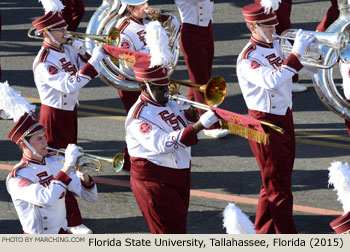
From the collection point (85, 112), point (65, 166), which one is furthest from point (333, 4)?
point (65, 166)

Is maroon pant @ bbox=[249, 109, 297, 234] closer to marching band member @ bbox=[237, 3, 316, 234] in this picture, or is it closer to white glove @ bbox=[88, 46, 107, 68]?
marching band member @ bbox=[237, 3, 316, 234]

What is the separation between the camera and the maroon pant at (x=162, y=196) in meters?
6.89

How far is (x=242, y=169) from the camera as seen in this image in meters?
9.41

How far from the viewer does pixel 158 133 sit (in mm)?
6672

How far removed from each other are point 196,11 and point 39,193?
4.28 metres

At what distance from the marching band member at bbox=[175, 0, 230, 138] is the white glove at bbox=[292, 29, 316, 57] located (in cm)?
296

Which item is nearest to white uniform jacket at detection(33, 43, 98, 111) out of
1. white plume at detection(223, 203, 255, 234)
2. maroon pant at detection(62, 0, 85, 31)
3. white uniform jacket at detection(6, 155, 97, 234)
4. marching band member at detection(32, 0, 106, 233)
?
marching band member at detection(32, 0, 106, 233)

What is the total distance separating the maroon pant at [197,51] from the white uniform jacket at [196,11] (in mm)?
63

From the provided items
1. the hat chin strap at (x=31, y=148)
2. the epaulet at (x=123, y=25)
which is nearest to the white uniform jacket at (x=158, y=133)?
the hat chin strap at (x=31, y=148)

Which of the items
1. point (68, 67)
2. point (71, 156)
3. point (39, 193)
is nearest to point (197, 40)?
point (68, 67)

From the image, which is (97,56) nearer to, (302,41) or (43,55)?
(43,55)

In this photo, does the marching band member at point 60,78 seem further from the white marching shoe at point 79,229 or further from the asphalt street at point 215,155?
the asphalt street at point 215,155

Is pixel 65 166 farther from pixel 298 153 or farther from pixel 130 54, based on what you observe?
pixel 298 153

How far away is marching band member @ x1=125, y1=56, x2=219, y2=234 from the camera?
6.80m
